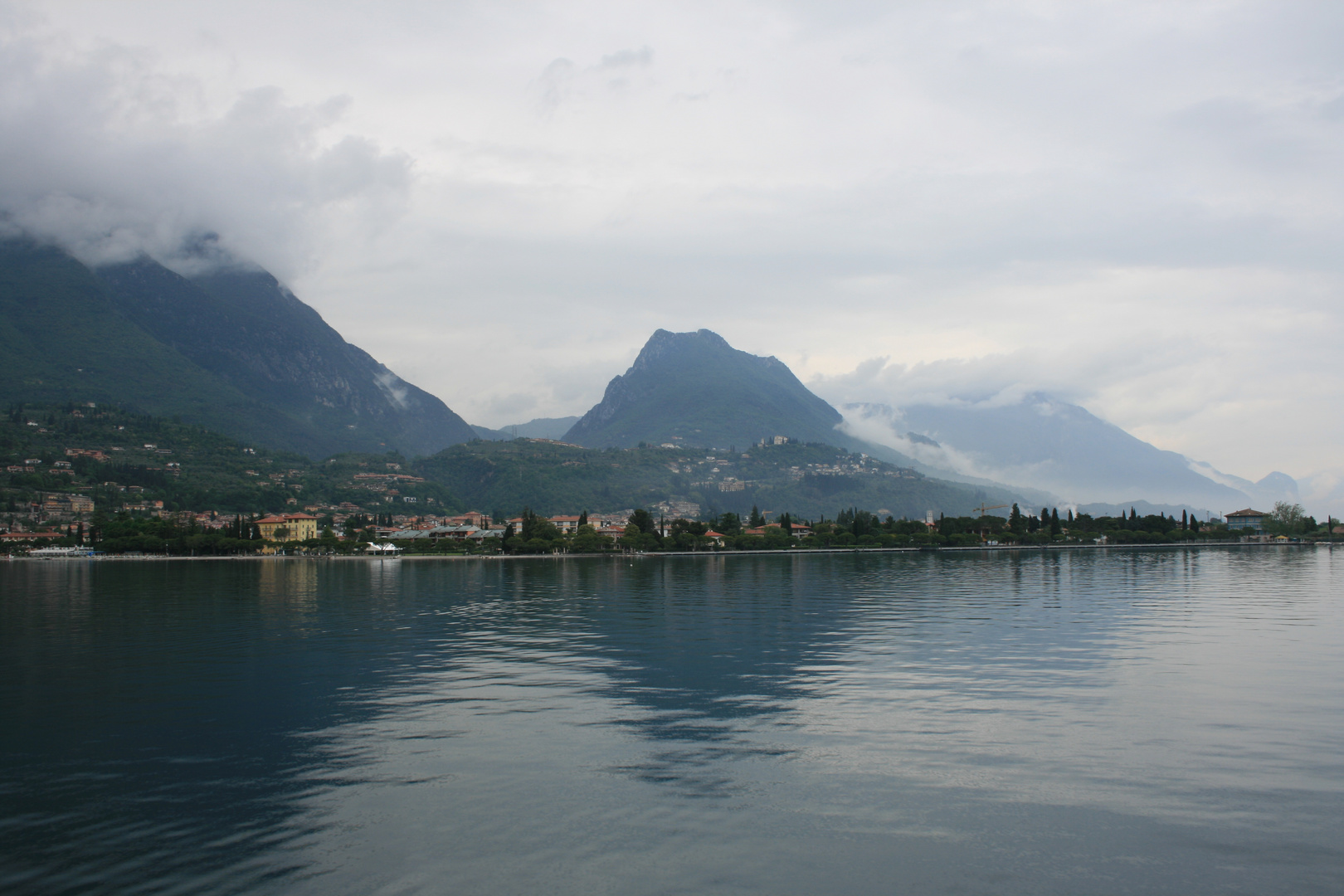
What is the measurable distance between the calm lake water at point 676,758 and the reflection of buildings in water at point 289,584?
19.5 m

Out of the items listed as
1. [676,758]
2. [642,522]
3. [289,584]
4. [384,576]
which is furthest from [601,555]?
[676,758]

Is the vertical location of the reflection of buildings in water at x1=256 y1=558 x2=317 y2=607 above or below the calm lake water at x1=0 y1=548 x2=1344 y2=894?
below

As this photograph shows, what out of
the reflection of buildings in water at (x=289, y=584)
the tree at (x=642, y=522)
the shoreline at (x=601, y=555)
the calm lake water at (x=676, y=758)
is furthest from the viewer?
the tree at (x=642, y=522)

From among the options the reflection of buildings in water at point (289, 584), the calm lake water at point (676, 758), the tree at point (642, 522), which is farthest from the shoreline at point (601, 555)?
the calm lake water at point (676, 758)

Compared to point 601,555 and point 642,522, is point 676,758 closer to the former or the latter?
point 601,555

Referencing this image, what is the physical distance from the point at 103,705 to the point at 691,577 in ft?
228

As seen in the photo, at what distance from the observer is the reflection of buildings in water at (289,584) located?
6316 cm

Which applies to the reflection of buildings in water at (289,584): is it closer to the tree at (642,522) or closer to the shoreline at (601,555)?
the shoreline at (601,555)

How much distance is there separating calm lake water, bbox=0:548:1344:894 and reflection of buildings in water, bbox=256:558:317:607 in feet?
63.8

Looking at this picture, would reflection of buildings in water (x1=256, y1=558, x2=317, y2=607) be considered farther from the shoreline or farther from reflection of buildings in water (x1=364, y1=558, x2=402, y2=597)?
the shoreline

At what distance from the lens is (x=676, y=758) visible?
747 inches

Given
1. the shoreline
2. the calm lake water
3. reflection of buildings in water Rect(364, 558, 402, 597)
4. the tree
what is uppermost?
the calm lake water

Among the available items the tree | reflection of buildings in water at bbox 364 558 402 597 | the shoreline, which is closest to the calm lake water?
reflection of buildings in water at bbox 364 558 402 597

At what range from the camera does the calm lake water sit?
13.2m
